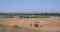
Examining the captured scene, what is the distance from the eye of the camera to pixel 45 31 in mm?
20094

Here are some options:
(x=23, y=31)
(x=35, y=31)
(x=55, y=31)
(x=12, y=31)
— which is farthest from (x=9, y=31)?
(x=55, y=31)

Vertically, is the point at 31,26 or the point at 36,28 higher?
the point at 36,28

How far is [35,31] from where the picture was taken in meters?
20.1

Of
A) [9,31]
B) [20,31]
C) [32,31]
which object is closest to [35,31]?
[32,31]

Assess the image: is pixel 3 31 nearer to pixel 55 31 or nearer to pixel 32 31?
pixel 32 31

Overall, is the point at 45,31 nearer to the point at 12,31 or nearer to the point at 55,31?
the point at 55,31

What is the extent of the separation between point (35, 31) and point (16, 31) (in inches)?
82.0

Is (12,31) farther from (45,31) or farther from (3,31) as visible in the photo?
(45,31)

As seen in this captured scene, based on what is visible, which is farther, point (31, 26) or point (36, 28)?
point (31, 26)

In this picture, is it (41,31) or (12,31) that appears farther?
(41,31)

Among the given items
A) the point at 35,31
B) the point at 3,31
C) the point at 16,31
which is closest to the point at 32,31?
the point at 35,31

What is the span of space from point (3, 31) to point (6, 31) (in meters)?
0.36

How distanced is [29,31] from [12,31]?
1.94m

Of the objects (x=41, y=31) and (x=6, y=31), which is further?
(x=41, y=31)
